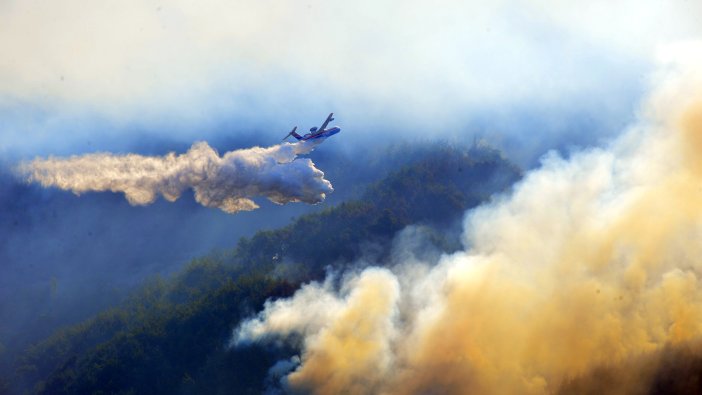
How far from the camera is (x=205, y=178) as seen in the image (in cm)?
8744

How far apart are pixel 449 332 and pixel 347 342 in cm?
947

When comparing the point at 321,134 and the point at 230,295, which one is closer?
the point at 321,134

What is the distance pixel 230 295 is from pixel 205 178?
47771mm

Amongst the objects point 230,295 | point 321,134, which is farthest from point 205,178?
point 230,295

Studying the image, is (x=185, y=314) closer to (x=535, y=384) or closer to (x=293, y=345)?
(x=293, y=345)

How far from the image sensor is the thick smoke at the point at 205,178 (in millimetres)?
86750

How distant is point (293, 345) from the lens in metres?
106

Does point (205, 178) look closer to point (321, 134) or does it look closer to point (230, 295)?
point (321, 134)

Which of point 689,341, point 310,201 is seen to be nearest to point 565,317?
point 689,341

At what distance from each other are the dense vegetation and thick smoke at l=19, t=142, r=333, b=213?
90.1 ft

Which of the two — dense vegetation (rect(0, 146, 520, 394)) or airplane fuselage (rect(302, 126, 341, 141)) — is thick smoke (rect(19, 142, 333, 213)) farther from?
dense vegetation (rect(0, 146, 520, 394))

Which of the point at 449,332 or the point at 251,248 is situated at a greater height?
the point at 251,248

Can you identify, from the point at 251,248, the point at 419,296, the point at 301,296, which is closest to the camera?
the point at 419,296

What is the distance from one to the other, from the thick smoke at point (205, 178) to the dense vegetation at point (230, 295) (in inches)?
1082
